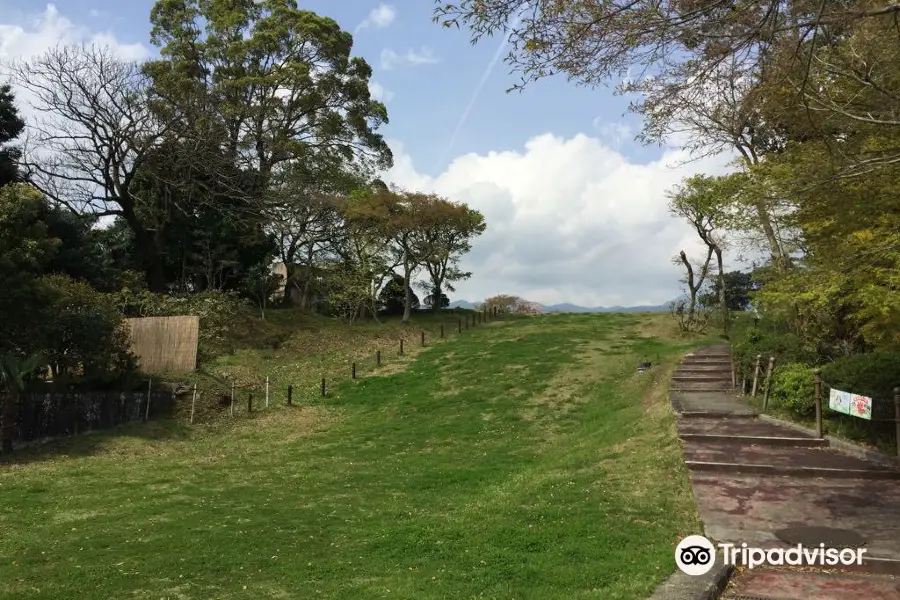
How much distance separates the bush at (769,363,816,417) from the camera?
1118 cm

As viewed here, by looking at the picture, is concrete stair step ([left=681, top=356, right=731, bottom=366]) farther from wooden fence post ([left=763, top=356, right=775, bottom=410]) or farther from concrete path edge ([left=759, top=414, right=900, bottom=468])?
concrete path edge ([left=759, top=414, right=900, bottom=468])

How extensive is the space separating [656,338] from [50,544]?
2471 cm

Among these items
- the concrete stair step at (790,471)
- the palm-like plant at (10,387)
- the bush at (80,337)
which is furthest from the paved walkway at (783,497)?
the bush at (80,337)

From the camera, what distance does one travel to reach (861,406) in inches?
353

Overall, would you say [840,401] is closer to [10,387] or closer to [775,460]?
[775,460]

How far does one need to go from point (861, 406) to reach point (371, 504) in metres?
7.62

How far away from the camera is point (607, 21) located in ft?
20.9

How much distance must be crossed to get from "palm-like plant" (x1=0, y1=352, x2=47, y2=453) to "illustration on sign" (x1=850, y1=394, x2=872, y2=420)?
15.6 meters

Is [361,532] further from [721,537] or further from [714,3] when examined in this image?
[714,3]

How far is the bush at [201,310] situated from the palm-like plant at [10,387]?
8469mm

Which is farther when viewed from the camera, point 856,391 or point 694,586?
point 856,391

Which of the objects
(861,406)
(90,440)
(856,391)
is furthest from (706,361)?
(90,440)

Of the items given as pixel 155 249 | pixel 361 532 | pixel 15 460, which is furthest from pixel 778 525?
pixel 155 249

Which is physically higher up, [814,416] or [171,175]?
[171,175]
